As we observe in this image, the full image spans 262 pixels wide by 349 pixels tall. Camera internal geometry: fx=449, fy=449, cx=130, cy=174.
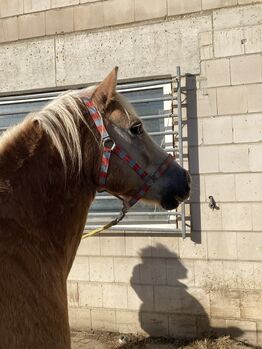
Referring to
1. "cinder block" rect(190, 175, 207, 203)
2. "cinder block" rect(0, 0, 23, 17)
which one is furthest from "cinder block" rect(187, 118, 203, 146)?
"cinder block" rect(0, 0, 23, 17)

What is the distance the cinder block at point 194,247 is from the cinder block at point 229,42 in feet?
5.64

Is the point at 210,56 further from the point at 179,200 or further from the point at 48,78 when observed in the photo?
the point at 179,200

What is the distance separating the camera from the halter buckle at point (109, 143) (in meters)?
2.24

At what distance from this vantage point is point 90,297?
15.6 feet

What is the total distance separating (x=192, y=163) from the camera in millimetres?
4328

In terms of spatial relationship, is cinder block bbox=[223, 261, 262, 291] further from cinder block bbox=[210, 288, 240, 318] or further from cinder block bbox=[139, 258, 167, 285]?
cinder block bbox=[139, 258, 167, 285]

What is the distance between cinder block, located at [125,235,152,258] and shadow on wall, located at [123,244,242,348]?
1cm

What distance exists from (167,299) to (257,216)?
1.21 meters

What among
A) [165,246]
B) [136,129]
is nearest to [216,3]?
[165,246]

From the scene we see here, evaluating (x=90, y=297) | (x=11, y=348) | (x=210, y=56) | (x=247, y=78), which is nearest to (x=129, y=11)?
(x=210, y=56)

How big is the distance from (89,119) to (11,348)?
111 centimetres

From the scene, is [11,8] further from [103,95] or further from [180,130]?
[103,95]

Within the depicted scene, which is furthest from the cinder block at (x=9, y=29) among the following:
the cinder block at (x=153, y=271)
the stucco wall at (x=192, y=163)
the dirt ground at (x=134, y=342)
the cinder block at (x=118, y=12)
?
the dirt ground at (x=134, y=342)

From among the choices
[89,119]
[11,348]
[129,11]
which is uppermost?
[129,11]
